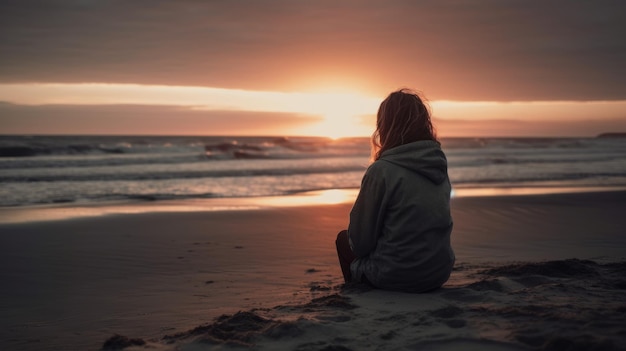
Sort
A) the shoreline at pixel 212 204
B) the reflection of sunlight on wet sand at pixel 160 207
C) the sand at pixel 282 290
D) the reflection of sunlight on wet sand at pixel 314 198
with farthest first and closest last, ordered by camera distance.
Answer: the reflection of sunlight on wet sand at pixel 314 198
the shoreline at pixel 212 204
the reflection of sunlight on wet sand at pixel 160 207
the sand at pixel 282 290

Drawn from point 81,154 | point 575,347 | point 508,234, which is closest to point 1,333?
point 575,347

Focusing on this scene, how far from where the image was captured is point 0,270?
243 inches

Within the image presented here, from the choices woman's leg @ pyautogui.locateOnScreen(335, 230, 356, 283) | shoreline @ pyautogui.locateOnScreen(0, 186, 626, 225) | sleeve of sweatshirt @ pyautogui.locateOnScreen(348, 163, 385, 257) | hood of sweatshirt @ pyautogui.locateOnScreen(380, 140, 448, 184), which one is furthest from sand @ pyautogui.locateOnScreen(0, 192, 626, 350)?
shoreline @ pyautogui.locateOnScreen(0, 186, 626, 225)

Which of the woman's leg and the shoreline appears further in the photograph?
the shoreline

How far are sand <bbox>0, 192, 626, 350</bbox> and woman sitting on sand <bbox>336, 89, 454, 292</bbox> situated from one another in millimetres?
195

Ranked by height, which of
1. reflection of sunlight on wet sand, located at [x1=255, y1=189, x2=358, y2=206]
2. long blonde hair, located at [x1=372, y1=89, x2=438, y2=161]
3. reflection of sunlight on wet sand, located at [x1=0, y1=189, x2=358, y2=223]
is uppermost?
long blonde hair, located at [x1=372, y1=89, x2=438, y2=161]

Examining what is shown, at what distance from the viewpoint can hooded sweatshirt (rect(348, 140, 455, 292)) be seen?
12.9ft

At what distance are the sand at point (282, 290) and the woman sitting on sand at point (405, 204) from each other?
0.64 ft

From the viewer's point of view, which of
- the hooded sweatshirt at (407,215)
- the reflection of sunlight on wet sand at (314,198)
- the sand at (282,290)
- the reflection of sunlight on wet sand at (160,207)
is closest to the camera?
the sand at (282,290)

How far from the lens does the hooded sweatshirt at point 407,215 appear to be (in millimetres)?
3932

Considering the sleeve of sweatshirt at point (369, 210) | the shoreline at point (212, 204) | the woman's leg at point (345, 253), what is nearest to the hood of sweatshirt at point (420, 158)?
the sleeve of sweatshirt at point (369, 210)

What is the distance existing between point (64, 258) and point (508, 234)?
19.3 ft

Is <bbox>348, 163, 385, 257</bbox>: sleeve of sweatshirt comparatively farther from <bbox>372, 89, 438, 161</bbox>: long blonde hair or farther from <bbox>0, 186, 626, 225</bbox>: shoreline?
<bbox>0, 186, 626, 225</bbox>: shoreline

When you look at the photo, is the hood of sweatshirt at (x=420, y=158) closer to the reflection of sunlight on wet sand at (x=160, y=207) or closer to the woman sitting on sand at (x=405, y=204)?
the woman sitting on sand at (x=405, y=204)
